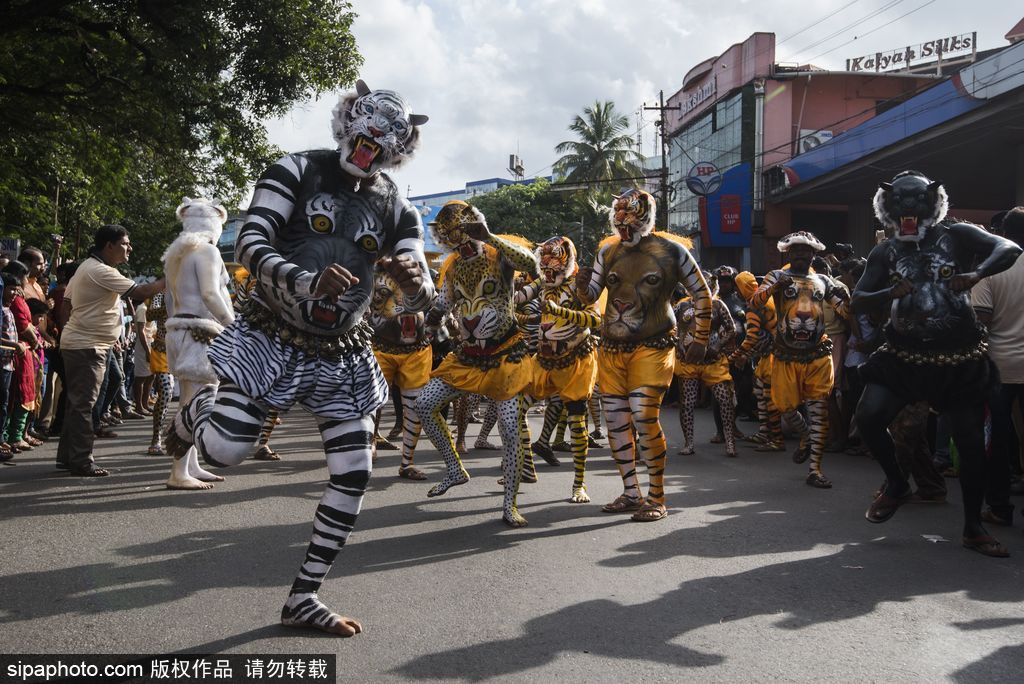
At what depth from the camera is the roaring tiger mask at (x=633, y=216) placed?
6.58 meters

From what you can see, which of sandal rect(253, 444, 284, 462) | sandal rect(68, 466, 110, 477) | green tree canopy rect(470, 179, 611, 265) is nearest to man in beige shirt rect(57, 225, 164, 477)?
sandal rect(68, 466, 110, 477)

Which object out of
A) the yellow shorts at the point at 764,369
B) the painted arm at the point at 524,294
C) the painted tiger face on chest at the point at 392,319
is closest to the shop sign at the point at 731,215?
the yellow shorts at the point at 764,369

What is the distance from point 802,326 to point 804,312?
139mm

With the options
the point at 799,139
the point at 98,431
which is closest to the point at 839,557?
the point at 98,431

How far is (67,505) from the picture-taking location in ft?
21.5

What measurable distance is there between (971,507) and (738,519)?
5.18 ft

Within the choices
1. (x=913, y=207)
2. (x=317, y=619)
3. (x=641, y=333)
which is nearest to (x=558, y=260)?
(x=641, y=333)

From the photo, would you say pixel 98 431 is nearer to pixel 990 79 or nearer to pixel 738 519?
pixel 738 519

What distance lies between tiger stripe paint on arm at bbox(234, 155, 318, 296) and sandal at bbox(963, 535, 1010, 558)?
4309mm

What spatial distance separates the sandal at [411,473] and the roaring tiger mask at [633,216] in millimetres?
2936

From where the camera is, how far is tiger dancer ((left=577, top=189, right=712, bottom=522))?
21.2 feet

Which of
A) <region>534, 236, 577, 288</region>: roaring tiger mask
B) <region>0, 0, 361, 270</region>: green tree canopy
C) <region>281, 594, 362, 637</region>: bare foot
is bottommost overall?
<region>281, 594, 362, 637</region>: bare foot

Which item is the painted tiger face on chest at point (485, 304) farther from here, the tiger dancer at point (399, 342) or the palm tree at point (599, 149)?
the palm tree at point (599, 149)

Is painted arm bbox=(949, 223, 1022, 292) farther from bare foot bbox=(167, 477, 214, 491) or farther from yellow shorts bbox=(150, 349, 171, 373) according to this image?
yellow shorts bbox=(150, 349, 171, 373)
